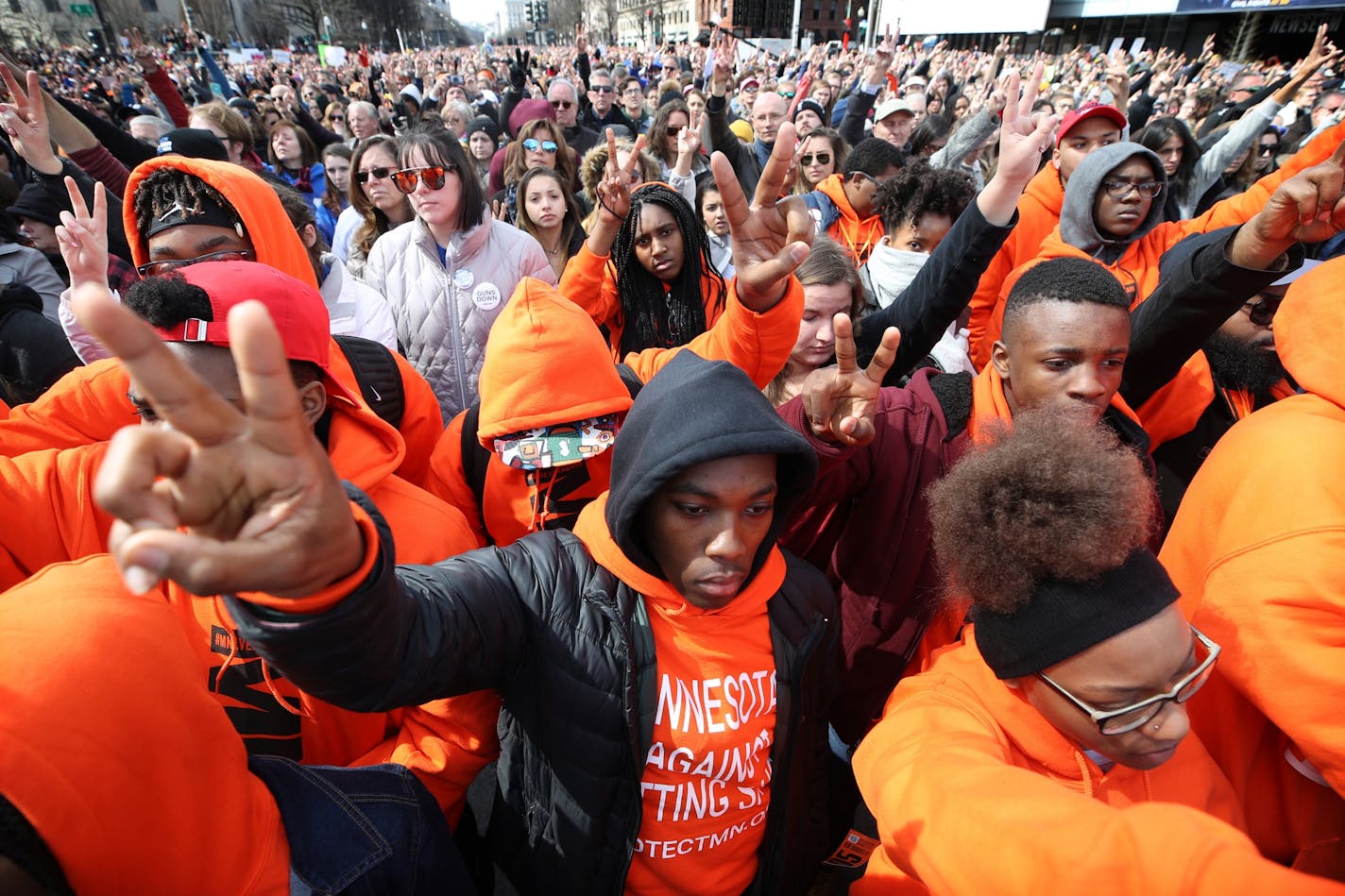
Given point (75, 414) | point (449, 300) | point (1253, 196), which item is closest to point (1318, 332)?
point (1253, 196)

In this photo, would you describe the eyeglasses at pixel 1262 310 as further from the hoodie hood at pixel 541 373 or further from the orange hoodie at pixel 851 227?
the hoodie hood at pixel 541 373

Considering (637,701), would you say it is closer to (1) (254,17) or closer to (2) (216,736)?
(2) (216,736)

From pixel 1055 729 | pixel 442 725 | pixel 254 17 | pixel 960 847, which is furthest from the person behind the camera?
pixel 254 17

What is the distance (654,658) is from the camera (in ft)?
4.57

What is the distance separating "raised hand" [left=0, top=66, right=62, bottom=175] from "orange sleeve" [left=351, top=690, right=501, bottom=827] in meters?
3.35

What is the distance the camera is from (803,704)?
1576mm

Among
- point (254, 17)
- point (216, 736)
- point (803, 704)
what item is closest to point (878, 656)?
point (803, 704)

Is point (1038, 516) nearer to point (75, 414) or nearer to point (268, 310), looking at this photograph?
point (268, 310)

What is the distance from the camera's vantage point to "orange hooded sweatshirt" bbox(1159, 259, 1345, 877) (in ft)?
3.82

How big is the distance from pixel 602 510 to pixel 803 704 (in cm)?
69

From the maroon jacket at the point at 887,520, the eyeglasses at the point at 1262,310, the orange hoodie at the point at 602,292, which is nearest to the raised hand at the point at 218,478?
the maroon jacket at the point at 887,520

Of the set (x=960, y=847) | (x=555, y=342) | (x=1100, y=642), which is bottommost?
(x=960, y=847)

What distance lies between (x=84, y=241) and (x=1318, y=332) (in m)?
3.38

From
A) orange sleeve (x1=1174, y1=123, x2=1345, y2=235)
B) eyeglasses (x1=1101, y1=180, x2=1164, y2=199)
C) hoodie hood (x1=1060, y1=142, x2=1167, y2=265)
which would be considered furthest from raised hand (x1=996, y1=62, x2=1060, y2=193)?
orange sleeve (x1=1174, y1=123, x2=1345, y2=235)
